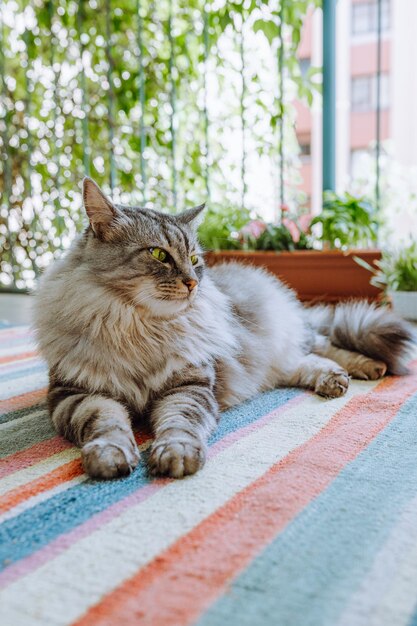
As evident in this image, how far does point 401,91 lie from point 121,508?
12.4m

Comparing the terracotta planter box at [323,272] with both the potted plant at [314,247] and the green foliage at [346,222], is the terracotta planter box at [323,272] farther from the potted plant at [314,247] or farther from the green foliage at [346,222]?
A: the green foliage at [346,222]

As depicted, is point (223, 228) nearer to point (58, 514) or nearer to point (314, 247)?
point (314, 247)

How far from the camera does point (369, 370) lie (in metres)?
1.71

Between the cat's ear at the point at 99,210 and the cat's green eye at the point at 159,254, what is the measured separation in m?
0.11

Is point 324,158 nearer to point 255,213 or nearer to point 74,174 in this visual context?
point 255,213

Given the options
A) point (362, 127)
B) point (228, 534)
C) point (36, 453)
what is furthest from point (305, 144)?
point (228, 534)

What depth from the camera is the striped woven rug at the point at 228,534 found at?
0.62 meters

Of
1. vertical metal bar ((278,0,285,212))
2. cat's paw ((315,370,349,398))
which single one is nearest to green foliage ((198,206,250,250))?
vertical metal bar ((278,0,285,212))

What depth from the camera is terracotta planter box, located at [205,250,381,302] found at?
8.77ft

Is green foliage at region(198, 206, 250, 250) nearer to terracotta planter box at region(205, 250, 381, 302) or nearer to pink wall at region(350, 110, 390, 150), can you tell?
terracotta planter box at region(205, 250, 381, 302)

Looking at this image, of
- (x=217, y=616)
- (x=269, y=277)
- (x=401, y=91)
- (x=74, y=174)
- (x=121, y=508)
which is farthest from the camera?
(x=401, y=91)

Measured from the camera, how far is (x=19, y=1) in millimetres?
3412

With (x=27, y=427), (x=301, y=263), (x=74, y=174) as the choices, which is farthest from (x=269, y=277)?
(x=74, y=174)

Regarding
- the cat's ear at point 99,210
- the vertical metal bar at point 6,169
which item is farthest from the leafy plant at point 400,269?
the vertical metal bar at point 6,169
